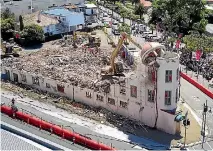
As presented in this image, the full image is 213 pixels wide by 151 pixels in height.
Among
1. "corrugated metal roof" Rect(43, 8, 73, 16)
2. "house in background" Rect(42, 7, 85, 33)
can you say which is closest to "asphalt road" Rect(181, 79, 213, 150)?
"house in background" Rect(42, 7, 85, 33)

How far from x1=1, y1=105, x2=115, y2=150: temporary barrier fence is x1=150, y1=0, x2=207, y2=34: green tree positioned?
1698 inches

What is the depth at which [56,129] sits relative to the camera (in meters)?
41.9

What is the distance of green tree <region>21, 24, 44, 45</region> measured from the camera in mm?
72188

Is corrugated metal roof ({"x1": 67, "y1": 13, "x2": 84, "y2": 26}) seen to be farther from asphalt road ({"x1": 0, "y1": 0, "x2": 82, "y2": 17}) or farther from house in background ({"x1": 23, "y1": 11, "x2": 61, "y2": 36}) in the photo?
asphalt road ({"x1": 0, "y1": 0, "x2": 82, "y2": 17})

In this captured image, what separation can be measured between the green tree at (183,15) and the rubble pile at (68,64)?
21.0 meters

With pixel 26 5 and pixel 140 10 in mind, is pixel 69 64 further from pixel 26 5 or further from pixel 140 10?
pixel 140 10

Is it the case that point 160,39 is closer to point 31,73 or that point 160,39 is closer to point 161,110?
point 31,73

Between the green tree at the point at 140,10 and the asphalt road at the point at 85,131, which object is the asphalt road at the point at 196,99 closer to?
the asphalt road at the point at 85,131

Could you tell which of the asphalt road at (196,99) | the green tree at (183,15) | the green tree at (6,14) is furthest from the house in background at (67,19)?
the asphalt road at (196,99)

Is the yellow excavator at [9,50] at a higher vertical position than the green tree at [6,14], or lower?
lower

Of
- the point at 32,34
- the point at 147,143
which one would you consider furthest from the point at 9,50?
the point at 147,143

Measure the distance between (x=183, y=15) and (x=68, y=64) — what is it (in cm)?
3257

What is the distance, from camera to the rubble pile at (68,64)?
53062 millimetres

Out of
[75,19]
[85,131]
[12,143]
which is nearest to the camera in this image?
[12,143]
